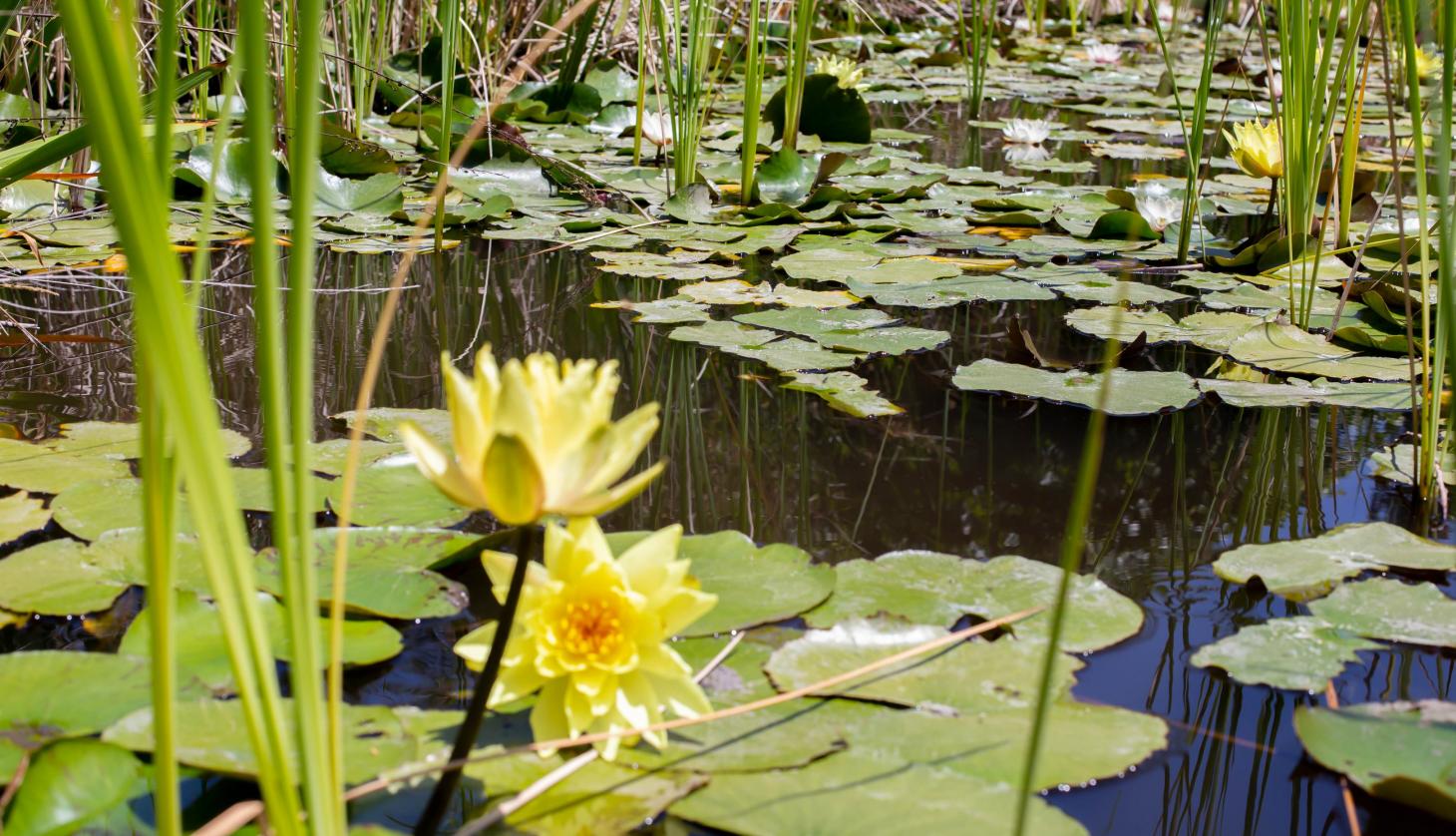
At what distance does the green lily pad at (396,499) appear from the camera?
100 cm

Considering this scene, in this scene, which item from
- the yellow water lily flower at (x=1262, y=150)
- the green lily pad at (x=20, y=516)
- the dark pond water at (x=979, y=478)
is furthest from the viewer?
the yellow water lily flower at (x=1262, y=150)

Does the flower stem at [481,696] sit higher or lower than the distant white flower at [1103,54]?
lower

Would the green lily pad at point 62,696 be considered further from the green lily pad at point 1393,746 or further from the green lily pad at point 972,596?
the green lily pad at point 1393,746

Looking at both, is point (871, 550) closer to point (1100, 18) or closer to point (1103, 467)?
point (1103, 467)

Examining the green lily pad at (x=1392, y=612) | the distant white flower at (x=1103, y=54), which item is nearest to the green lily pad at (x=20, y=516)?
the green lily pad at (x=1392, y=612)

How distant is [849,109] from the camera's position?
10.5 feet

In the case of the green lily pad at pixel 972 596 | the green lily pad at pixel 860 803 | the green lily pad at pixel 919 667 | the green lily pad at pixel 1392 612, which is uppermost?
the green lily pad at pixel 1392 612

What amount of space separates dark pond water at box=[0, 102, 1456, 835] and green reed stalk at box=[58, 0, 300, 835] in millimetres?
363

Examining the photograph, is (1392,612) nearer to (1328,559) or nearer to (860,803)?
(1328,559)

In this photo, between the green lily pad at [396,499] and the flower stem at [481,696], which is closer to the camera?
the flower stem at [481,696]

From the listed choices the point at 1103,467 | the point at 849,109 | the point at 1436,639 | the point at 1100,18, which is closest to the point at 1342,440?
the point at 1103,467

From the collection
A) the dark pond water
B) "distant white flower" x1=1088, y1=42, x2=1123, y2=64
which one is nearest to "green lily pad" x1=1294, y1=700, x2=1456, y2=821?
the dark pond water

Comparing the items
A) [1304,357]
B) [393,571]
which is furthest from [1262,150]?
[393,571]

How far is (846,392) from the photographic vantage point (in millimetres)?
1376
